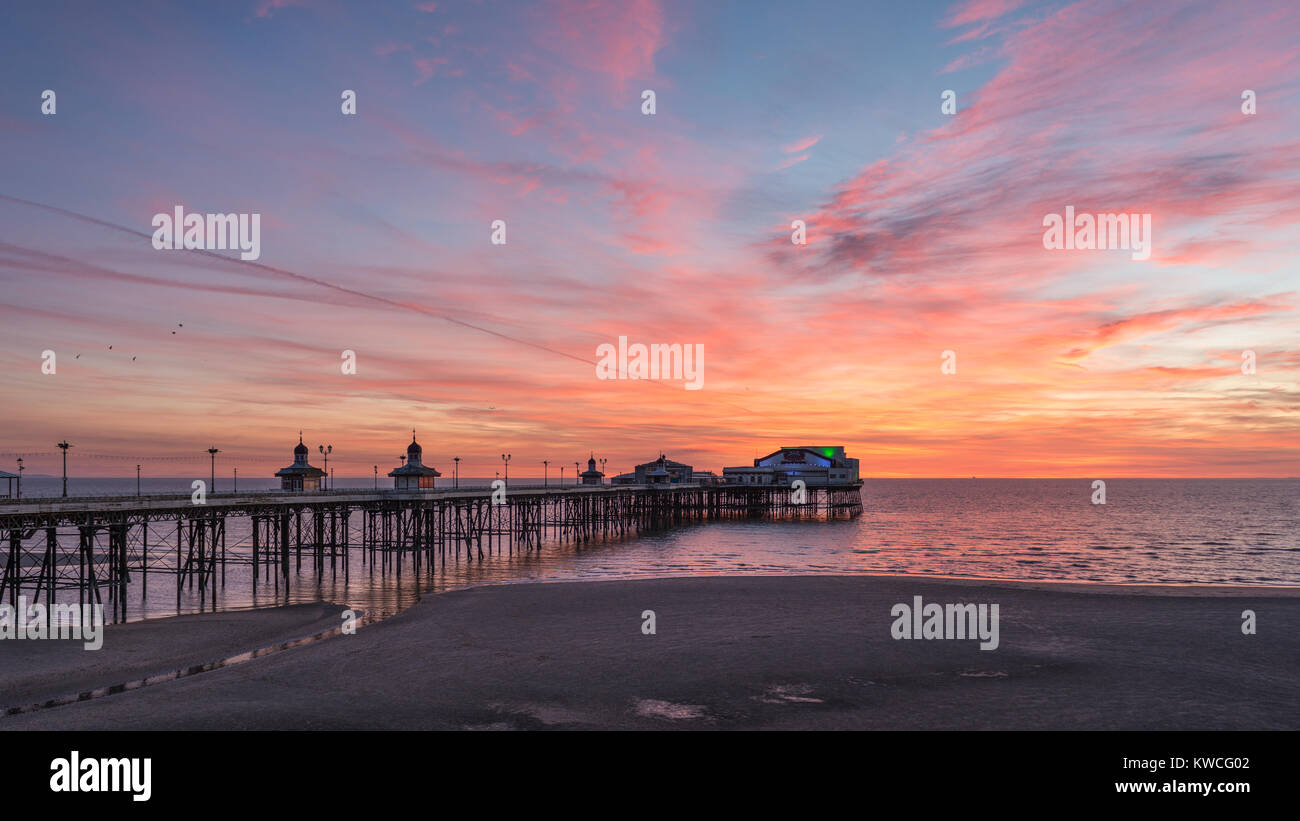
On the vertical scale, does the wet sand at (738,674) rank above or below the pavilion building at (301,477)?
below

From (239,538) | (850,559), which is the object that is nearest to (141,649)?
(850,559)

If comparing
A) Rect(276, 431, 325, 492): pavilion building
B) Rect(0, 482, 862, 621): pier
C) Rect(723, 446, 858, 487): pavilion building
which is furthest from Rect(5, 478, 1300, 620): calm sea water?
Rect(723, 446, 858, 487): pavilion building

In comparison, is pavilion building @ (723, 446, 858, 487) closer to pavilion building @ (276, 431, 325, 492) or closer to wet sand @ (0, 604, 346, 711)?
pavilion building @ (276, 431, 325, 492)

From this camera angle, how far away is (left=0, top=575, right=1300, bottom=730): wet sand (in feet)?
54.7

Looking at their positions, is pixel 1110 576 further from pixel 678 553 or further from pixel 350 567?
pixel 350 567

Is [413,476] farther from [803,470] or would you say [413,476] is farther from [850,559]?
[803,470]

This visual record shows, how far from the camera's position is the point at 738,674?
67.3ft

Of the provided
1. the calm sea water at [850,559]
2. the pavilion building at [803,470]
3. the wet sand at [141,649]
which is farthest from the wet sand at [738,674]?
the pavilion building at [803,470]

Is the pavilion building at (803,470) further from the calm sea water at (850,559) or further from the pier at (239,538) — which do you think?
the calm sea water at (850,559)

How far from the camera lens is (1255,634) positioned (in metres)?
26.2

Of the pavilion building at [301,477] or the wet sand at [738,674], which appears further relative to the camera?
the pavilion building at [301,477]

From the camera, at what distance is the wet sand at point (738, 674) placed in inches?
656
